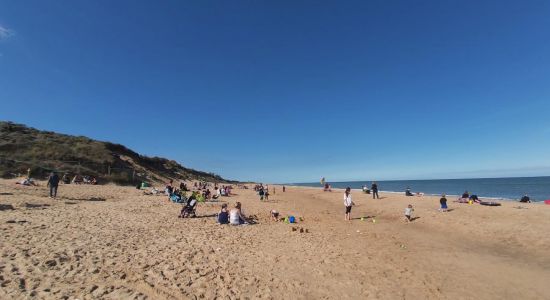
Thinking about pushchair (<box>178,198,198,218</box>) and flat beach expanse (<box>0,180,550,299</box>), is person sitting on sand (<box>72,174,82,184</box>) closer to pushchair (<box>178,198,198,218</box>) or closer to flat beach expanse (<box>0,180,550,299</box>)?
flat beach expanse (<box>0,180,550,299</box>)

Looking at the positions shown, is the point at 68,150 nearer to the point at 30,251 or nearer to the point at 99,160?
the point at 99,160

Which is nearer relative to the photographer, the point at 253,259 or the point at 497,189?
the point at 253,259

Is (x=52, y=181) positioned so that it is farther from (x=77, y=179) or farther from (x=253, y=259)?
(x=253, y=259)

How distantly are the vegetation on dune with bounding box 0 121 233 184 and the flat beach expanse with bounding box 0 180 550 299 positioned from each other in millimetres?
19359

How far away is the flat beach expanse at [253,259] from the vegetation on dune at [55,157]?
63.5 ft

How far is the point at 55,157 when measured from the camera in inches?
1394

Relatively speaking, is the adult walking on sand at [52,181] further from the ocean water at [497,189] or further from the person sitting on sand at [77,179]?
the ocean water at [497,189]

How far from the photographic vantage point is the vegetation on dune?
101ft

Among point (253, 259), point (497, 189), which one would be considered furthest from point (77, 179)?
point (497, 189)

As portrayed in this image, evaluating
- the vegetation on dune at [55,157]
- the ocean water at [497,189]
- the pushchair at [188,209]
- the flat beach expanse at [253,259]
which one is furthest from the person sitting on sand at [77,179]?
the ocean water at [497,189]

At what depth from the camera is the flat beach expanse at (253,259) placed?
21.4ft

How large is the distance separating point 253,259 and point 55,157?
36.4 m

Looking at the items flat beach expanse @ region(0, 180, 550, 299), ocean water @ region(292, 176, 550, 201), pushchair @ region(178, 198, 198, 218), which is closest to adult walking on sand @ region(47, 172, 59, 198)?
flat beach expanse @ region(0, 180, 550, 299)

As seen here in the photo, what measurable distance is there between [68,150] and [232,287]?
4082 centimetres
